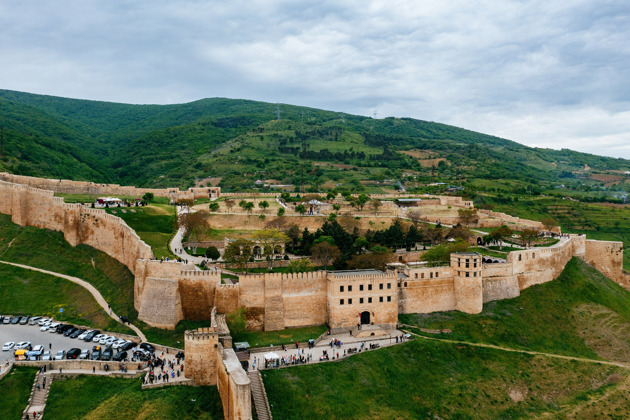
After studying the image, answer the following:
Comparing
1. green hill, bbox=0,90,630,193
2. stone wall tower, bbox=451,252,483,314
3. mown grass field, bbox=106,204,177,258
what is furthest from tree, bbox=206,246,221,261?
green hill, bbox=0,90,630,193

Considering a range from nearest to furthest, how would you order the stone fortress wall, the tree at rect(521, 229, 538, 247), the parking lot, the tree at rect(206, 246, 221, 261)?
the parking lot → the stone fortress wall → the tree at rect(206, 246, 221, 261) → the tree at rect(521, 229, 538, 247)

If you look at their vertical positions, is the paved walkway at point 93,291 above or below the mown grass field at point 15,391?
above

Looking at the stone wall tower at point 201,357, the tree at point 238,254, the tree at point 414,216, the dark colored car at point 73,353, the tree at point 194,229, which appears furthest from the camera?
the tree at point 414,216

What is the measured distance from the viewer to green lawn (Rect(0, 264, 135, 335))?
40.1 m

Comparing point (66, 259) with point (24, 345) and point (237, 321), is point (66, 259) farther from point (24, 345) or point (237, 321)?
point (237, 321)

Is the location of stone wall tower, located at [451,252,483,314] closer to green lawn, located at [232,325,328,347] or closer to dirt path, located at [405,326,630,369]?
dirt path, located at [405,326,630,369]

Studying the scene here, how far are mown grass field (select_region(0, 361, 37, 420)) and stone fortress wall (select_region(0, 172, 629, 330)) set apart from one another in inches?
344

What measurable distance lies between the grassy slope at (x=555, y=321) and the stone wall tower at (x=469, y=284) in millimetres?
827

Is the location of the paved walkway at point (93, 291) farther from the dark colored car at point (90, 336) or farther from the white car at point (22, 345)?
the white car at point (22, 345)

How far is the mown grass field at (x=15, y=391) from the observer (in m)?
29.5

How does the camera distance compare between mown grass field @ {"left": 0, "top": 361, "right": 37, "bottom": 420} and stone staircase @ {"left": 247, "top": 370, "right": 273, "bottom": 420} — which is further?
mown grass field @ {"left": 0, "top": 361, "right": 37, "bottom": 420}

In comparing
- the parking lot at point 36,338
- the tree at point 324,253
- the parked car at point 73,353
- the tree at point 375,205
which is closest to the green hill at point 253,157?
the tree at point 375,205

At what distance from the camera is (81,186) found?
6850 cm

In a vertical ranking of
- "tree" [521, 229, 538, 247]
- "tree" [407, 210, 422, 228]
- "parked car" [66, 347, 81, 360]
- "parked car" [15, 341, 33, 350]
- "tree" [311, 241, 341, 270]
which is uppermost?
"tree" [407, 210, 422, 228]
